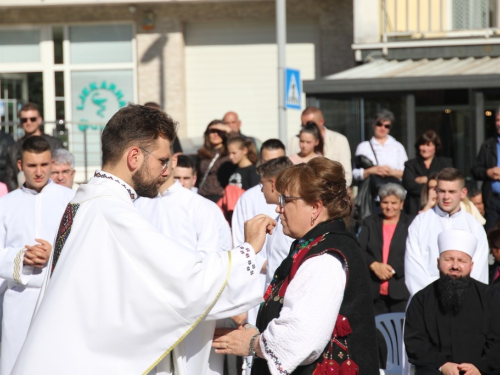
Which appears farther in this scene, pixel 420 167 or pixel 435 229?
pixel 420 167

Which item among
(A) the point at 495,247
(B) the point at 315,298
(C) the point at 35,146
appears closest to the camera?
(B) the point at 315,298

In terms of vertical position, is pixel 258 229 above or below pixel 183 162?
below

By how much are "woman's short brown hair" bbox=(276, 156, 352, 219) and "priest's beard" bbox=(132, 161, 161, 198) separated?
2.04 feet

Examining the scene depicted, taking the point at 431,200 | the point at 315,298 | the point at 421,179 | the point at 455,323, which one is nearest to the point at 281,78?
the point at 421,179

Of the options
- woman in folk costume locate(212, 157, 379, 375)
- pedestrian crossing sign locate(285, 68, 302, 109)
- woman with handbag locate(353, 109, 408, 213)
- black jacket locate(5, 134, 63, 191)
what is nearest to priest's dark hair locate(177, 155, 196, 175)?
black jacket locate(5, 134, 63, 191)

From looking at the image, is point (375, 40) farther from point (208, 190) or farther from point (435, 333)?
point (435, 333)

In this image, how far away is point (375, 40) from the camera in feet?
51.4

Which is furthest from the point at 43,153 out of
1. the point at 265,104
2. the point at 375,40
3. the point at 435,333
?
the point at 265,104

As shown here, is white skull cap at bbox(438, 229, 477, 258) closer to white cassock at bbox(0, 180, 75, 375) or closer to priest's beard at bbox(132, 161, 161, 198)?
white cassock at bbox(0, 180, 75, 375)

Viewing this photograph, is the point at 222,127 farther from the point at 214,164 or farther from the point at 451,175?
the point at 451,175

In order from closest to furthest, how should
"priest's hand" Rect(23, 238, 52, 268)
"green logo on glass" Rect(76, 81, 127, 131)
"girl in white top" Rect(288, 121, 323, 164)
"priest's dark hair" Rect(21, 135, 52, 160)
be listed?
"priest's hand" Rect(23, 238, 52, 268) → "priest's dark hair" Rect(21, 135, 52, 160) → "girl in white top" Rect(288, 121, 323, 164) → "green logo on glass" Rect(76, 81, 127, 131)

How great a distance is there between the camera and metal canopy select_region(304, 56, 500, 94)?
12.8 m

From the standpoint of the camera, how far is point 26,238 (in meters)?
6.81

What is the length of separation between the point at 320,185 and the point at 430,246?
13.5 ft
